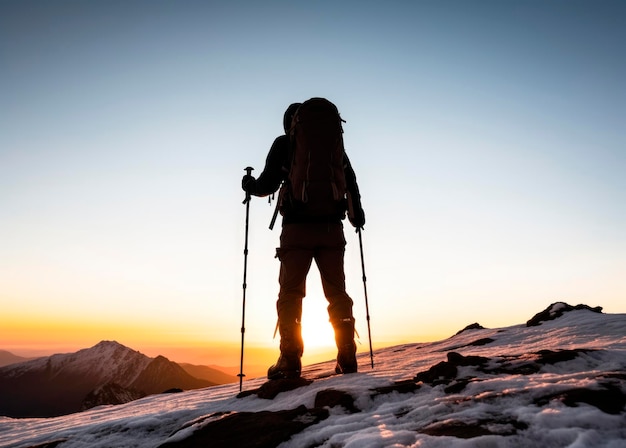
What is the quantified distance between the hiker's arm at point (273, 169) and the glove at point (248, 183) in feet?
0.50

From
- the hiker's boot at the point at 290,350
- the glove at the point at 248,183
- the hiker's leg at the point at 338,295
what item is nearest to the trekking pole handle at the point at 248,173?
the glove at the point at 248,183

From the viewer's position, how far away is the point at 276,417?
4457 mm

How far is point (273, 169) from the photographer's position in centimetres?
770

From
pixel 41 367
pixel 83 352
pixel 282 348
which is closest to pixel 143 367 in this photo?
pixel 83 352

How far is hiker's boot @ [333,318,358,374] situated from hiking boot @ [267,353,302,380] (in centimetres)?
73

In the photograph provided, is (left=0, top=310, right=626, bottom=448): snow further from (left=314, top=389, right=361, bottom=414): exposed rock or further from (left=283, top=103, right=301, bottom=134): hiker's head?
(left=283, top=103, right=301, bottom=134): hiker's head

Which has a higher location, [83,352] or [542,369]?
[83,352]

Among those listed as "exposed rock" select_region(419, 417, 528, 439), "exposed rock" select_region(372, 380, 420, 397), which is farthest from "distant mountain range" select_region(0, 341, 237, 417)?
"exposed rock" select_region(419, 417, 528, 439)

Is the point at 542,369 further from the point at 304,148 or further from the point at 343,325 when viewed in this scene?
the point at 304,148

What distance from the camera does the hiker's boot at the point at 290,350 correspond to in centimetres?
695

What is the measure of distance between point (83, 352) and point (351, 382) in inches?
4428

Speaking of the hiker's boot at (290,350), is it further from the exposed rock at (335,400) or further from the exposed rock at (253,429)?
the exposed rock at (253,429)

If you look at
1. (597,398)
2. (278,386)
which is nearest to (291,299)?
(278,386)

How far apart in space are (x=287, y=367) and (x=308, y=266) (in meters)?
1.72
